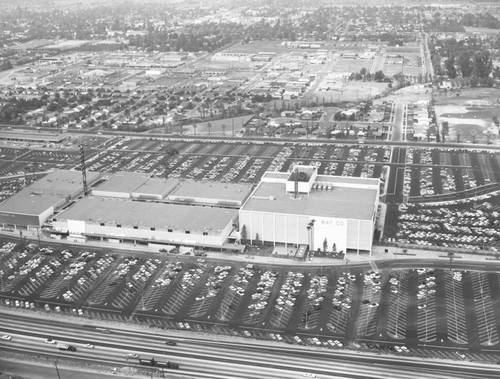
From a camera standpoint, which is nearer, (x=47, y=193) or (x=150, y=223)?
(x=150, y=223)

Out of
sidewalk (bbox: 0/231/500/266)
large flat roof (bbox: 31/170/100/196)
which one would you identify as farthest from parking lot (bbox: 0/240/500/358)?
large flat roof (bbox: 31/170/100/196)

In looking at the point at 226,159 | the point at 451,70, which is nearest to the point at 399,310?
the point at 226,159

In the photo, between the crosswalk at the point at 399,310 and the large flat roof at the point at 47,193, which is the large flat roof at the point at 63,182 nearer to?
the large flat roof at the point at 47,193

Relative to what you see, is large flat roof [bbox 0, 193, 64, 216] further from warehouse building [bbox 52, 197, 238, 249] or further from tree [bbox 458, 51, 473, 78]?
tree [bbox 458, 51, 473, 78]

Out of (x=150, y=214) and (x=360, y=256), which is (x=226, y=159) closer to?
(x=150, y=214)

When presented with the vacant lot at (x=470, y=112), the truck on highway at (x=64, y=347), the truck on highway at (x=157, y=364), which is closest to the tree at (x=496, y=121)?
the vacant lot at (x=470, y=112)

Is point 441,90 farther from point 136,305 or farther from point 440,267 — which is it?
point 136,305

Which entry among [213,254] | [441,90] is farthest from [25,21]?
[213,254]
